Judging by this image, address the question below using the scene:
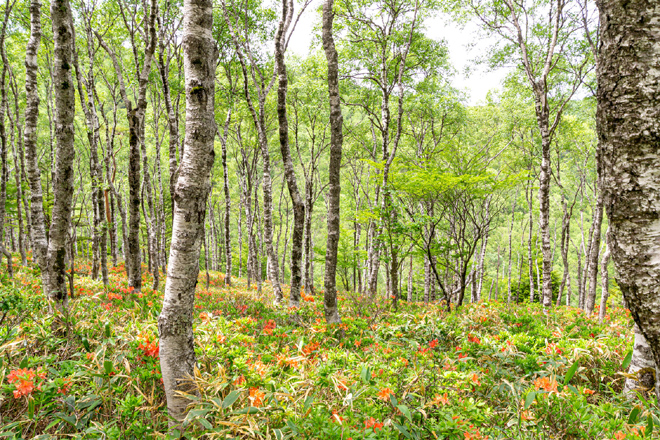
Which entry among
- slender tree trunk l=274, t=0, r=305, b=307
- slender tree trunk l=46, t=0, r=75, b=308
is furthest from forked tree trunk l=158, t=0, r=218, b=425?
slender tree trunk l=274, t=0, r=305, b=307

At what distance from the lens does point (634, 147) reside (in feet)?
5.16

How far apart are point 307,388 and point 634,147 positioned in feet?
11.4

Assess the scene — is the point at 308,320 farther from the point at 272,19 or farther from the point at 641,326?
the point at 272,19

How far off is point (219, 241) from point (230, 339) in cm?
3312

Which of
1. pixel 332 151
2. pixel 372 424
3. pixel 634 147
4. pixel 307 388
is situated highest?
pixel 332 151

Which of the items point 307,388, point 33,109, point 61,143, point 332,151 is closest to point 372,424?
point 307,388

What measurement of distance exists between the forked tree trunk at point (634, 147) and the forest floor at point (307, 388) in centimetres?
140

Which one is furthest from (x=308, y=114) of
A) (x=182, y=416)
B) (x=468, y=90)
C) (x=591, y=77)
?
(x=182, y=416)

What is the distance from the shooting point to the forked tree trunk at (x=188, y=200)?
2.70m

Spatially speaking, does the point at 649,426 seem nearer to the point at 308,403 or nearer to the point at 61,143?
the point at 308,403

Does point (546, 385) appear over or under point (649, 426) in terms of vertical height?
under

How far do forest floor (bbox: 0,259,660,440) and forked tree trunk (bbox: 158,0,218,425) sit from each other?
0.93 ft

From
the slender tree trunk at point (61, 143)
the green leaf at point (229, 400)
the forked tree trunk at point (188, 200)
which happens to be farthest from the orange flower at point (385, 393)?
the slender tree trunk at point (61, 143)

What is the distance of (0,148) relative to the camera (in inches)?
339
